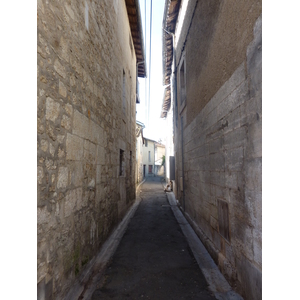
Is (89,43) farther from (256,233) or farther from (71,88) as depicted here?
(256,233)

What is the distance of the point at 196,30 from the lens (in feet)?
15.6

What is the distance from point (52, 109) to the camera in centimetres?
204

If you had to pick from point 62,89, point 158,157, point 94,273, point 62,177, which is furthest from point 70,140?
point 158,157

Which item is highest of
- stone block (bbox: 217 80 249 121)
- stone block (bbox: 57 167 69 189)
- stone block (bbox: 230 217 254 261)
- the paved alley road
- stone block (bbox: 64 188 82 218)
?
stone block (bbox: 217 80 249 121)

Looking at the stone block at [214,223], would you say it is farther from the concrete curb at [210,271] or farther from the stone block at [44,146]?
the stone block at [44,146]

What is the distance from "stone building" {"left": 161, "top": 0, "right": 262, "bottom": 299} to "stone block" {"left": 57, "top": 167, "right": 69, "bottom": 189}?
1.96m

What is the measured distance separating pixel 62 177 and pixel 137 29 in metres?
8.52

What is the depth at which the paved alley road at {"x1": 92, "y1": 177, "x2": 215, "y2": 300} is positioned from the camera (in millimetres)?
2521

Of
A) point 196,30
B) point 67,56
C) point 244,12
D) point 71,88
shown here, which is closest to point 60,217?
point 71,88

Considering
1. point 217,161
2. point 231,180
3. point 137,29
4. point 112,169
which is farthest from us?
point 137,29

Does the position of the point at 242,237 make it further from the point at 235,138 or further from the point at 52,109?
the point at 52,109

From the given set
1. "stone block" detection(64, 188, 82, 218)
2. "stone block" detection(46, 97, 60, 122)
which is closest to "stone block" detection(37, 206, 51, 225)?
"stone block" detection(64, 188, 82, 218)

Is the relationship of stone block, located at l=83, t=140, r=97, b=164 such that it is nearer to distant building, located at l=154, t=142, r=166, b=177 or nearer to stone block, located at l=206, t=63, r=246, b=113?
stone block, located at l=206, t=63, r=246, b=113

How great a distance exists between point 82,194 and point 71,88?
4.50ft
